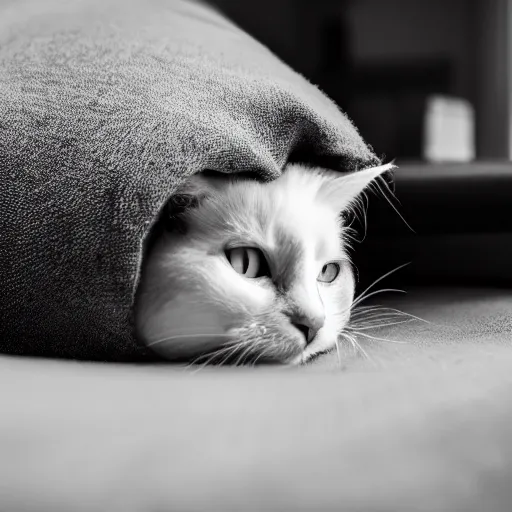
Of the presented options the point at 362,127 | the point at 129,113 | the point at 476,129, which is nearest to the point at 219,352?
the point at 129,113

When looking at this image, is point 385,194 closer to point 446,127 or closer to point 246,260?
point 246,260

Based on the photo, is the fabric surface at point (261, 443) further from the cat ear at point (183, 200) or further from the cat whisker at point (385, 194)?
the cat whisker at point (385, 194)

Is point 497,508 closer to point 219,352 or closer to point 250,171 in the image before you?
point 219,352

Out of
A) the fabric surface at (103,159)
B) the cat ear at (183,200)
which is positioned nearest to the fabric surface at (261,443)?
the fabric surface at (103,159)

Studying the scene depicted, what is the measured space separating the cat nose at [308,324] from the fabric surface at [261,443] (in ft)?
0.53

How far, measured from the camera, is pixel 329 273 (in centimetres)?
75

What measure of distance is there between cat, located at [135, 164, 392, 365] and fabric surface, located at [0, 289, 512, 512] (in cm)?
Answer: 13

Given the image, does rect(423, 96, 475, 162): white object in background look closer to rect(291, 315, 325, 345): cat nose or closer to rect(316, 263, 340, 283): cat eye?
rect(316, 263, 340, 283): cat eye

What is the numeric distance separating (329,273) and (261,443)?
43cm

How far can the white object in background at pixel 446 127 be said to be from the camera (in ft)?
6.82

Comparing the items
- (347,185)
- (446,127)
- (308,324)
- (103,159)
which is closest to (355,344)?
(308,324)

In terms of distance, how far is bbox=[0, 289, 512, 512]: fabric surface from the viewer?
0.32 metres

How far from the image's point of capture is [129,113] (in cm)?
55

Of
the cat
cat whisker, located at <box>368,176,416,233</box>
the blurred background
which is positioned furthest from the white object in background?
the cat
